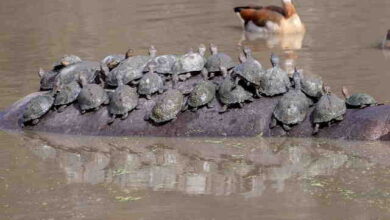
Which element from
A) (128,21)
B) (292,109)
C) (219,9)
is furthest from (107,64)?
(219,9)

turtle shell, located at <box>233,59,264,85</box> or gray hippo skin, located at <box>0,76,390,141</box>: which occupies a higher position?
turtle shell, located at <box>233,59,264,85</box>

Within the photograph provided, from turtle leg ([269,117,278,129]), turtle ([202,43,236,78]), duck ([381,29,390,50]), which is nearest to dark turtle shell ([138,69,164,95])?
turtle ([202,43,236,78])

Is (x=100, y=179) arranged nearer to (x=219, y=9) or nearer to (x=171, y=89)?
(x=171, y=89)

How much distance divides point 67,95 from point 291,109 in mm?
2547

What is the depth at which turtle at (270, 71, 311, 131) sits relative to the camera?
897 centimetres

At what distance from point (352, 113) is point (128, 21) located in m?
9.65

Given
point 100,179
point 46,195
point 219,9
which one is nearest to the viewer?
point 46,195

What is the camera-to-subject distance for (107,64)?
10.2 meters

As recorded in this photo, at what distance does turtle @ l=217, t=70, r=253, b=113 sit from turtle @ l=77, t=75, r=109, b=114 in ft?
4.30

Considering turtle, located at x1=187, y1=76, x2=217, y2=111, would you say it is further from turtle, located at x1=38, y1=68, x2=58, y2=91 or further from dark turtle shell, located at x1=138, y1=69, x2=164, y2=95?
turtle, located at x1=38, y1=68, x2=58, y2=91

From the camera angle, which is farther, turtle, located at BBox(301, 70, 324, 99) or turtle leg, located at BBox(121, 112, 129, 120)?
turtle leg, located at BBox(121, 112, 129, 120)

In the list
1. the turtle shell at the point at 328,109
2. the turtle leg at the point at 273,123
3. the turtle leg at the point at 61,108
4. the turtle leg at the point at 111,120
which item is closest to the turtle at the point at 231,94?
the turtle leg at the point at 273,123

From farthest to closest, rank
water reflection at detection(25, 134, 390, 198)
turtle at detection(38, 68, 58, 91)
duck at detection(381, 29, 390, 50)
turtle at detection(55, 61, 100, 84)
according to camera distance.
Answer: duck at detection(381, 29, 390, 50)
turtle at detection(38, 68, 58, 91)
turtle at detection(55, 61, 100, 84)
water reflection at detection(25, 134, 390, 198)

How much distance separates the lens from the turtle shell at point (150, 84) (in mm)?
9547
